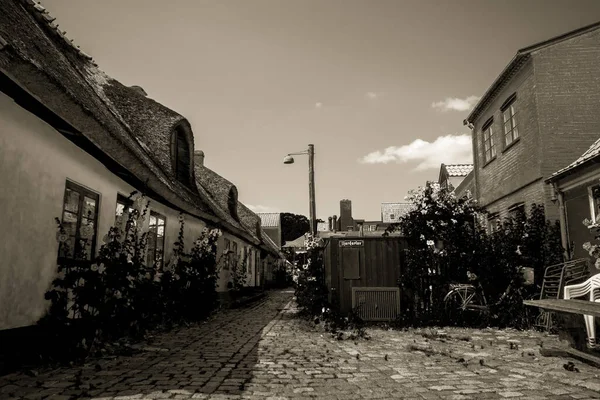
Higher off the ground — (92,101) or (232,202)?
(232,202)

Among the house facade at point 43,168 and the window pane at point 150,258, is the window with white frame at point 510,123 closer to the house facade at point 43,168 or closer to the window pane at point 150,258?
the house facade at point 43,168

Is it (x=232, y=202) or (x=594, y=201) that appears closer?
(x=594, y=201)

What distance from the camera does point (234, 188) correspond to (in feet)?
62.8

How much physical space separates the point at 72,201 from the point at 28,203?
3.81 feet

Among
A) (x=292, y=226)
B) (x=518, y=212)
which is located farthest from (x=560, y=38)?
(x=292, y=226)

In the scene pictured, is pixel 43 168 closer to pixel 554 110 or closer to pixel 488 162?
pixel 554 110

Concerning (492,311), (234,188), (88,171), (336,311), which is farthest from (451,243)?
(234,188)

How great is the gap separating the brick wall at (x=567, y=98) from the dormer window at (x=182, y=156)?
331 inches

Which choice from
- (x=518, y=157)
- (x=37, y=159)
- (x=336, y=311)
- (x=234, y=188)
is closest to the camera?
(x=37, y=159)

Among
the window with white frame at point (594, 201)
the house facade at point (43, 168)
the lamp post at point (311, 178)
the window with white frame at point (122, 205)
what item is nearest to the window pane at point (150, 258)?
the house facade at point (43, 168)

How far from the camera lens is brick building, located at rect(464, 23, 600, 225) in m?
9.99

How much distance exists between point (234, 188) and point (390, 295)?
431 inches

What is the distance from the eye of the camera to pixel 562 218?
30.5 feet

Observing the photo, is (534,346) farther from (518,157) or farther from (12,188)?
(12,188)
